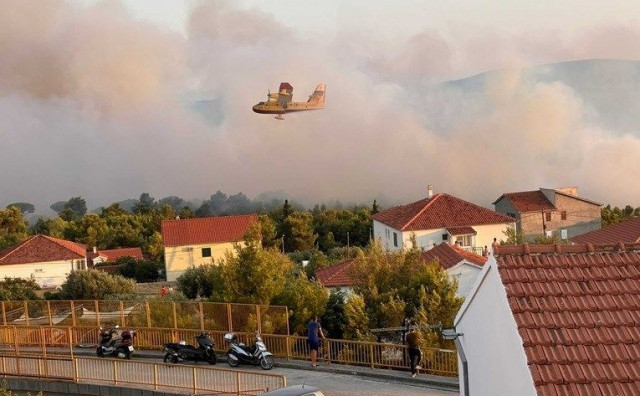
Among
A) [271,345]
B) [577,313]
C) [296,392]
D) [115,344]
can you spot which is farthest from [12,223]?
[577,313]

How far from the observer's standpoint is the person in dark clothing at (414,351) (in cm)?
1995

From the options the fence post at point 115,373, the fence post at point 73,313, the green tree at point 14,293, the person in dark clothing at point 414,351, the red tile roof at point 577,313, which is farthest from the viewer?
the green tree at point 14,293

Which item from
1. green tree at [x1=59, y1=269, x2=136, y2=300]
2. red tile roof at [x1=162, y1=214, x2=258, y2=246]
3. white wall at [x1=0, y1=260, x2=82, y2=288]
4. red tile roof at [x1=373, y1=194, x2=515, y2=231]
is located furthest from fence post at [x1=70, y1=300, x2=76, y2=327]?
red tile roof at [x1=162, y1=214, x2=258, y2=246]

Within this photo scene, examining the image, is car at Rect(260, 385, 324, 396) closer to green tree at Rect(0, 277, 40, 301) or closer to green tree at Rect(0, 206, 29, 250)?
green tree at Rect(0, 277, 40, 301)

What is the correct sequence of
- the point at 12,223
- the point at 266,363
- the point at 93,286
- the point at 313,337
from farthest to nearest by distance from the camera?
1. the point at 12,223
2. the point at 93,286
3. the point at 266,363
4. the point at 313,337

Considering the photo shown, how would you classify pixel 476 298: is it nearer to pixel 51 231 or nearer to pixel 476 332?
pixel 476 332

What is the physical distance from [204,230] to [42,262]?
47.6 feet

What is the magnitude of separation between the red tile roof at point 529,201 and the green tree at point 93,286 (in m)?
54.9

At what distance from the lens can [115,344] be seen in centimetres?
2512

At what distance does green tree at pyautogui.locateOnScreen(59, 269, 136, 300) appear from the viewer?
4512 cm

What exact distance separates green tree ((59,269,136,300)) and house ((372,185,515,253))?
2813 centimetres

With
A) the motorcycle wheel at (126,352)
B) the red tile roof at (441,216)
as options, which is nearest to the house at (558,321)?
the motorcycle wheel at (126,352)

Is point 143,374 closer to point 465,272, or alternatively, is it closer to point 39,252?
point 465,272

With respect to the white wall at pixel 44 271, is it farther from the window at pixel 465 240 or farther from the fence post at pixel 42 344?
the fence post at pixel 42 344
